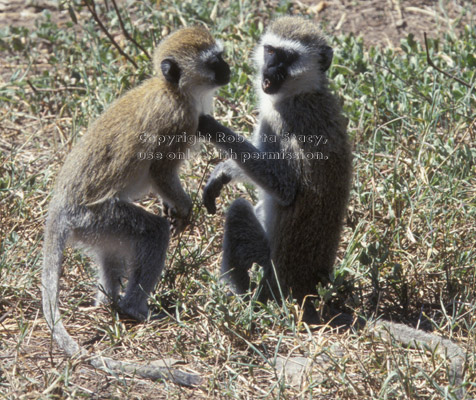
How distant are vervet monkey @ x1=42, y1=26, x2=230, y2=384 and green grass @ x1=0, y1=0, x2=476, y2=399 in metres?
0.26

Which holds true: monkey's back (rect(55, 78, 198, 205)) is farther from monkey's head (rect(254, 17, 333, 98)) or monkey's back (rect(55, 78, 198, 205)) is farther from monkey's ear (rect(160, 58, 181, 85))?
monkey's head (rect(254, 17, 333, 98))

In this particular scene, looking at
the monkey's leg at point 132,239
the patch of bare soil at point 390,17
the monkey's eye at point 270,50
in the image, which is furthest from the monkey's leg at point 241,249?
the patch of bare soil at point 390,17

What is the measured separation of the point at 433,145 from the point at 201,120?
2078 mm

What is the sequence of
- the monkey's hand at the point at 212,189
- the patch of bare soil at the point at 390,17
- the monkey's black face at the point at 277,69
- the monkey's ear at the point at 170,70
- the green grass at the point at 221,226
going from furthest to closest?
the patch of bare soil at the point at 390,17
the monkey's hand at the point at 212,189
the monkey's black face at the point at 277,69
the monkey's ear at the point at 170,70
the green grass at the point at 221,226

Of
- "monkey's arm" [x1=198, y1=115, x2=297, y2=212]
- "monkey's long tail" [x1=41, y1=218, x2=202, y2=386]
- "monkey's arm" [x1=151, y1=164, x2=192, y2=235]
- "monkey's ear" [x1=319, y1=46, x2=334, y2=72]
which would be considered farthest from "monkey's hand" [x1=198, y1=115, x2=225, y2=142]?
"monkey's long tail" [x1=41, y1=218, x2=202, y2=386]

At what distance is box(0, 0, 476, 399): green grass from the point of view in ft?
14.4

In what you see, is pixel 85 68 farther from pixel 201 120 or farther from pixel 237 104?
pixel 201 120

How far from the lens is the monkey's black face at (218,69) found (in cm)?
535

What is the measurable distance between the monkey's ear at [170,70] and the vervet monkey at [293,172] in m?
0.36

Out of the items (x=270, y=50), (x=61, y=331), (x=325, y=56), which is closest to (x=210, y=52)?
(x=270, y=50)

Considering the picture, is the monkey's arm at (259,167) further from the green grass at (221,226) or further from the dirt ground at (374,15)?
the dirt ground at (374,15)

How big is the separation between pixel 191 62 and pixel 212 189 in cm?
90

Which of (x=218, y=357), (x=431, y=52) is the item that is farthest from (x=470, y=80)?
(x=218, y=357)

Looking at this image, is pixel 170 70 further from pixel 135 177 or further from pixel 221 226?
pixel 221 226
